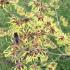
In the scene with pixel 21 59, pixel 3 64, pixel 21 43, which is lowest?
pixel 3 64

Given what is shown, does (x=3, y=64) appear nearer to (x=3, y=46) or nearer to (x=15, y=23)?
(x=3, y=46)

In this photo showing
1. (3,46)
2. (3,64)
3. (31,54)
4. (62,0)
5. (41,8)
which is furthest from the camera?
(62,0)

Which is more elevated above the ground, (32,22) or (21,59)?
(32,22)

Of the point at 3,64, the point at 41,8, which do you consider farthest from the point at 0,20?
the point at 41,8

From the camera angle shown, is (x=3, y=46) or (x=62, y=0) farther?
(x=62, y=0)

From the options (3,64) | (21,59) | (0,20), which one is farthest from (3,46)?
(21,59)

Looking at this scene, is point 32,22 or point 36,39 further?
point 32,22

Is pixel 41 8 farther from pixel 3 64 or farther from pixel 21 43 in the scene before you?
pixel 3 64

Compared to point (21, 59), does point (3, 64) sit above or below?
below

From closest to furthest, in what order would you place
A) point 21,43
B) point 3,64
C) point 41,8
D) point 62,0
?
point 21,43 → point 41,8 → point 3,64 → point 62,0
